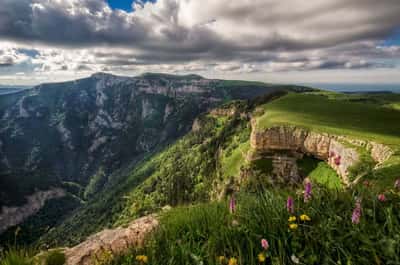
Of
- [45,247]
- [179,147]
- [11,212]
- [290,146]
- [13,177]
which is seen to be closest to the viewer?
[45,247]

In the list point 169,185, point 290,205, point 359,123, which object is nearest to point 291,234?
point 290,205

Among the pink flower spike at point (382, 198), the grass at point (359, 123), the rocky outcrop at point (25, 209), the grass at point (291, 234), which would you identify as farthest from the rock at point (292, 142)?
the rocky outcrop at point (25, 209)

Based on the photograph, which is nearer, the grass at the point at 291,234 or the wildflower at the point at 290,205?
the grass at the point at 291,234

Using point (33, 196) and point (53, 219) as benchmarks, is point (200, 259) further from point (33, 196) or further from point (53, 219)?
point (33, 196)

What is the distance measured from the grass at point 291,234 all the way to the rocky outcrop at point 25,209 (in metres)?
191

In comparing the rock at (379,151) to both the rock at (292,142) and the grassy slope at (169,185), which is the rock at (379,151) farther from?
the grassy slope at (169,185)

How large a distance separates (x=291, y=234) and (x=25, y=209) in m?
212

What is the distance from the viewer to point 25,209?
168 metres

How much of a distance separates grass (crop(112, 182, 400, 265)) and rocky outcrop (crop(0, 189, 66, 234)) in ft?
627

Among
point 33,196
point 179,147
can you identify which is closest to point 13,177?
point 33,196

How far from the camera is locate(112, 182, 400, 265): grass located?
8.31 feet

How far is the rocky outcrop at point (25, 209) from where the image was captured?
151125mm

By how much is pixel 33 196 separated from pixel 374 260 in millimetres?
223670

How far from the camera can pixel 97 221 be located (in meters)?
119
